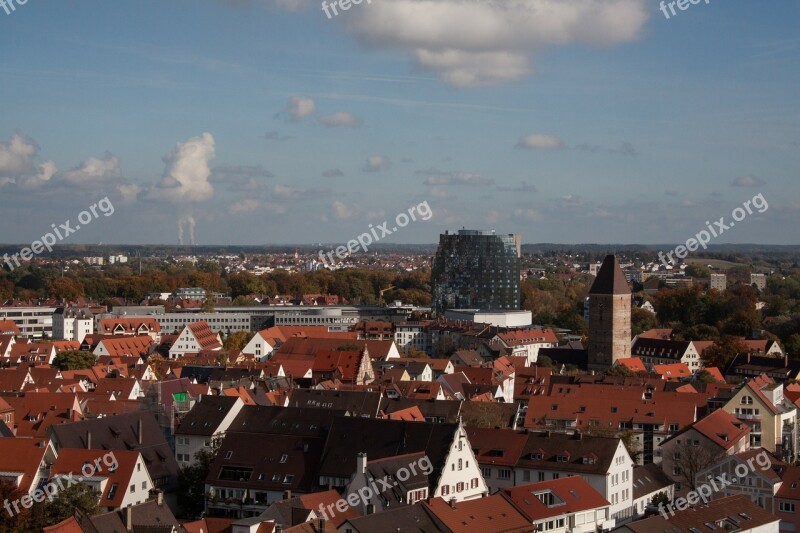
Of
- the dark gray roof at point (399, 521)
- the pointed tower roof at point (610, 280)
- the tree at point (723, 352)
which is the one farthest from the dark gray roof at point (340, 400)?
the tree at point (723, 352)

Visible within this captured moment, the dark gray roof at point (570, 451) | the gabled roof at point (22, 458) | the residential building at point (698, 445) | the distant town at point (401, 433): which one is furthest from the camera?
the residential building at point (698, 445)

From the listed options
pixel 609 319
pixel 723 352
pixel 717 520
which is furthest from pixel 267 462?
pixel 723 352

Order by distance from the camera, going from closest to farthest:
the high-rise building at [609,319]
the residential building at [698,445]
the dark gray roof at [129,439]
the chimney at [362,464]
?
the chimney at [362,464] < the dark gray roof at [129,439] < the residential building at [698,445] < the high-rise building at [609,319]

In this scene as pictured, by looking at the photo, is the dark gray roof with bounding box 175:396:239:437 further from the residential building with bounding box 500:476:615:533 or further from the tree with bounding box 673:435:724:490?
the tree with bounding box 673:435:724:490

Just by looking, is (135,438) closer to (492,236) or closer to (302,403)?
(302,403)

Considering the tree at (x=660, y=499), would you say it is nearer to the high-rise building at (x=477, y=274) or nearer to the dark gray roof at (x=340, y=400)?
Result: the dark gray roof at (x=340, y=400)

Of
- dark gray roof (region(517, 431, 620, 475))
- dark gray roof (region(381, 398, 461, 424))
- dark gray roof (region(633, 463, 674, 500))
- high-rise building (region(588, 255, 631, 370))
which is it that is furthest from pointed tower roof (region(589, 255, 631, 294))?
dark gray roof (region(517, 431, 620, 475))
